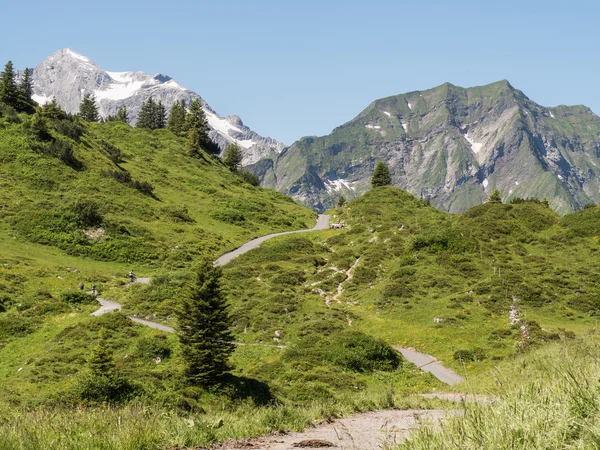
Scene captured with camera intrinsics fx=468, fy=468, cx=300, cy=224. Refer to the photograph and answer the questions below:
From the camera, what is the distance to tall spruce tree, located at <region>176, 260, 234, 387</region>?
22859mm

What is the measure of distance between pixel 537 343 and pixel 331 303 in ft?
64.2

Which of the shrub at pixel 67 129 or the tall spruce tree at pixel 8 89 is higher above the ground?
the tall spruce tree at pixel 8 89

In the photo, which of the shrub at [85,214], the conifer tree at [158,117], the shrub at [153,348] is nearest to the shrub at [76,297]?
the shrub at [153,348]

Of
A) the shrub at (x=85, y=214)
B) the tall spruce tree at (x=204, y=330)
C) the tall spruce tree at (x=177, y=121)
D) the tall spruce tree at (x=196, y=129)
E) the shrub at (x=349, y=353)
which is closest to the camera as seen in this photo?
the tall spruce tree at (x=204, y=330)

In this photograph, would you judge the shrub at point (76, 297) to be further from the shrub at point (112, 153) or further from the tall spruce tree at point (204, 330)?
the shrub at point (112, 153)

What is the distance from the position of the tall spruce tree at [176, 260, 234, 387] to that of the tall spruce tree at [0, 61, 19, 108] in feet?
262

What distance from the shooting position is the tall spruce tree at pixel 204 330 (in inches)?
900

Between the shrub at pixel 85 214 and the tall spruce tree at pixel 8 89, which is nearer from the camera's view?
the shrub at pixel 85 214

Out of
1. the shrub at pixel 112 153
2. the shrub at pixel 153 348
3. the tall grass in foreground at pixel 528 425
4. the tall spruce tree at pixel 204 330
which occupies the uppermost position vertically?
the shrub at pixel 112 153

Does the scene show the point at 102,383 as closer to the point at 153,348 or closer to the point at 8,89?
the point at 153,348

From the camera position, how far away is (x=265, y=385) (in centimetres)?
2428

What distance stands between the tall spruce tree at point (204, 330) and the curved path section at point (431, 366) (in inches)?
508

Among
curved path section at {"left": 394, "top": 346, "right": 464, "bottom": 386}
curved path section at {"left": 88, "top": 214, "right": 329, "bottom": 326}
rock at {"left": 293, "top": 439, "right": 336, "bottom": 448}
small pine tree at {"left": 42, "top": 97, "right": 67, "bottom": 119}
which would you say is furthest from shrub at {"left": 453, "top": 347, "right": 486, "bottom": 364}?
small pine tree at {"left": 42, "top": 97, "right": 67, "bottom": 119}

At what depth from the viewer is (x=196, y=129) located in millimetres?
124375
